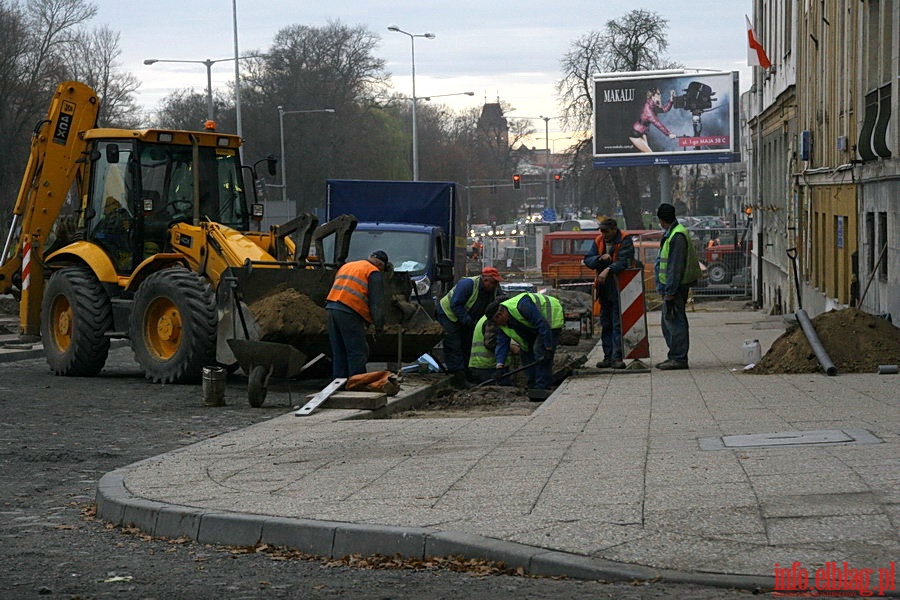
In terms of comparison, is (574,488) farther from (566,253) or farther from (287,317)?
(566,253)

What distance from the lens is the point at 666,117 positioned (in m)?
58.8

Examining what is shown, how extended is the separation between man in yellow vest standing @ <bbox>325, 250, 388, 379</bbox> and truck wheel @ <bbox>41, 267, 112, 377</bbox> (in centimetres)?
409

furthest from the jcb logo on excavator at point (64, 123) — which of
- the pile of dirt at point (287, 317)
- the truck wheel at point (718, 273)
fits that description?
the truck wheel at point (718, 273)

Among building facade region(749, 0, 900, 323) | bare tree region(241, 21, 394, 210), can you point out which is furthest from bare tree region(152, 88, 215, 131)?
building facade region(749, 0, 900, 323)

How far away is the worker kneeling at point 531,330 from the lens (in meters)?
15.0

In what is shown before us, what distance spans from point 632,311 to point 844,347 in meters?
2.65

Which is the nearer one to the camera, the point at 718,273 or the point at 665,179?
the point at 718,273

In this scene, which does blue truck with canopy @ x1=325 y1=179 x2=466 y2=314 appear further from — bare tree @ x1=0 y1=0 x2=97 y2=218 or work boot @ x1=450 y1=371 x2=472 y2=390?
bare tree @ x1=0 y1=0 x2=97 y2=218

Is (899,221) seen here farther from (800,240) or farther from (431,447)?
(800,240)

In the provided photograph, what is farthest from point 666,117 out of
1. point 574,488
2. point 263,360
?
point 574,488

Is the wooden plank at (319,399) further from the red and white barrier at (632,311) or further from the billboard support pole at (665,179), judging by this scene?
the billboard support pole at (665,179)

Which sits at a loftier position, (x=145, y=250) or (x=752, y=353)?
(x=145, y=250)

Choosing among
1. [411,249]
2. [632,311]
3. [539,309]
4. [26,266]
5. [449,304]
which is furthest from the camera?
[411,249]

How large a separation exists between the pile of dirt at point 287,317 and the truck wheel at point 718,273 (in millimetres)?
36196
